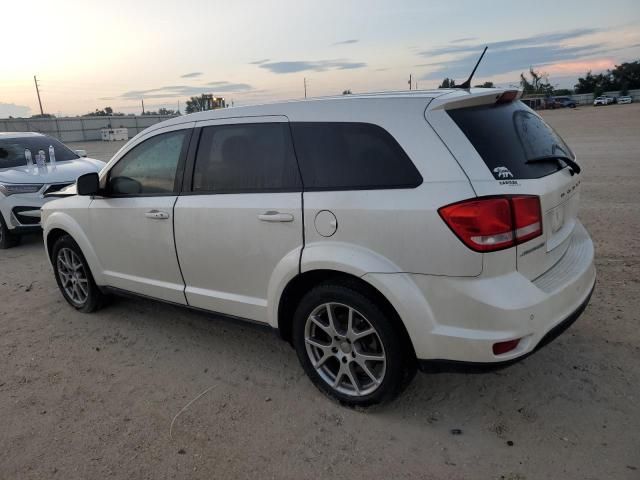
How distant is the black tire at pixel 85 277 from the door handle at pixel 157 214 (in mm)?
1264

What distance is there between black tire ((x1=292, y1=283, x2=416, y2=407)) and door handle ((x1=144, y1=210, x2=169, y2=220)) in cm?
131

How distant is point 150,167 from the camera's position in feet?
13.4

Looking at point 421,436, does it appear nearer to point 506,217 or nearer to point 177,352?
point 506,217

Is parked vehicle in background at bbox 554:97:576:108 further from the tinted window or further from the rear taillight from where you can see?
the rear taillight

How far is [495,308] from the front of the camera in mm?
2512

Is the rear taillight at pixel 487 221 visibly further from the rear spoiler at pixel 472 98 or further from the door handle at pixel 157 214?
→ the door handle at pixel 157 214

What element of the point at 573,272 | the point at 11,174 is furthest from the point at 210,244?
the point at 11,174

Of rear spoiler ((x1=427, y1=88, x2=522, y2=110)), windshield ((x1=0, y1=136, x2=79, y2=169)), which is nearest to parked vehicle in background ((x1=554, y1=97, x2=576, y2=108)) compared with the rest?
windshield ((x1=0, y1=136, x2=79, y2=169))

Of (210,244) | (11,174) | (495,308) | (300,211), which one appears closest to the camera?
(495,308)

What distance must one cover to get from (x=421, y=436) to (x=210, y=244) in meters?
1.82

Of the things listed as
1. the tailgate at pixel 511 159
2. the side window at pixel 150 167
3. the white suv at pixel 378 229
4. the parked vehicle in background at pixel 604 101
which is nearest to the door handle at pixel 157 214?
the white suv at pixel 378 229

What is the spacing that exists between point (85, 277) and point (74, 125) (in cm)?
5239

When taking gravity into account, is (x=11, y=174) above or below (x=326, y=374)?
above

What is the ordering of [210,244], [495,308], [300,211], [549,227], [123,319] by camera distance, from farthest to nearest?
1. [123,319]
2. [210,244]
3. [300,211]
4. [549,227]
5. [495,308]
